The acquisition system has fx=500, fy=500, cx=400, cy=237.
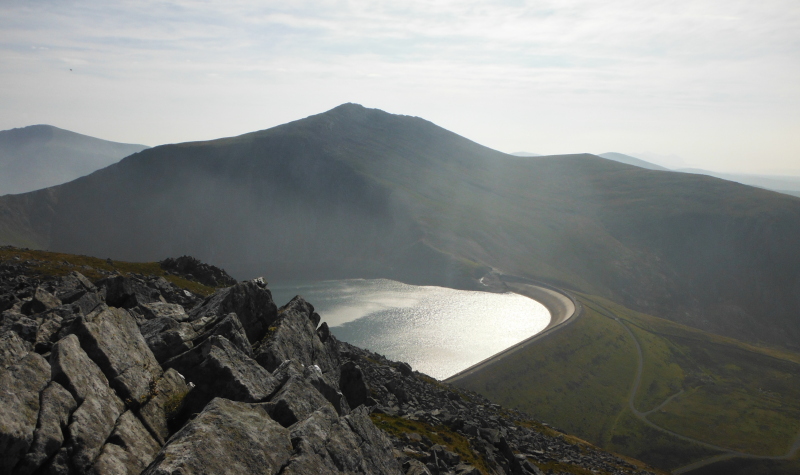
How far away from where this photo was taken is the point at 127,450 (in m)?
14.9

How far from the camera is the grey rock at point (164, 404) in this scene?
1686cm

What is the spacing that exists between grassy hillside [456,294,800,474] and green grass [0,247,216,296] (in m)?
59.0

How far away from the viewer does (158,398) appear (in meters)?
17.9

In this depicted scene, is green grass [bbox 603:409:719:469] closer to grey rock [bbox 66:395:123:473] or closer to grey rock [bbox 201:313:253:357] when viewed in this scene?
grey rock [bbox 201:313:253:357]

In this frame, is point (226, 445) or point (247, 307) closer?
point (226, 445)

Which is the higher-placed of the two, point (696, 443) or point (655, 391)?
point (655, 391)

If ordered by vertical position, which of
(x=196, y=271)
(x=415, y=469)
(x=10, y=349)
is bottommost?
(x=415, y=469)

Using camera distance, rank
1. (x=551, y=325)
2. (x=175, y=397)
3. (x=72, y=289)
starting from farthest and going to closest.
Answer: (x=551, y=325), (x=72, y=289), (x=175, y=397)

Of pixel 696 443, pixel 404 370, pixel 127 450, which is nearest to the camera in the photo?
pixel 127 450

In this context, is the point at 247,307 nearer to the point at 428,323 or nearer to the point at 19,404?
the point at 19,404

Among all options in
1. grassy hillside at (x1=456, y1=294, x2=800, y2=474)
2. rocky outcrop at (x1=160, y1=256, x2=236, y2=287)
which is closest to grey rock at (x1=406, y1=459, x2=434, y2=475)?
rocky outcrop at (x1=160, y1=256, x2=236, y2=287)

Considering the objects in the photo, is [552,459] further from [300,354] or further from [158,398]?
[158,398]

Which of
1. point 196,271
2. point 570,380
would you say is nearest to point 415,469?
point 196,271

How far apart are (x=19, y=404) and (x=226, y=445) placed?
19.1 ft
